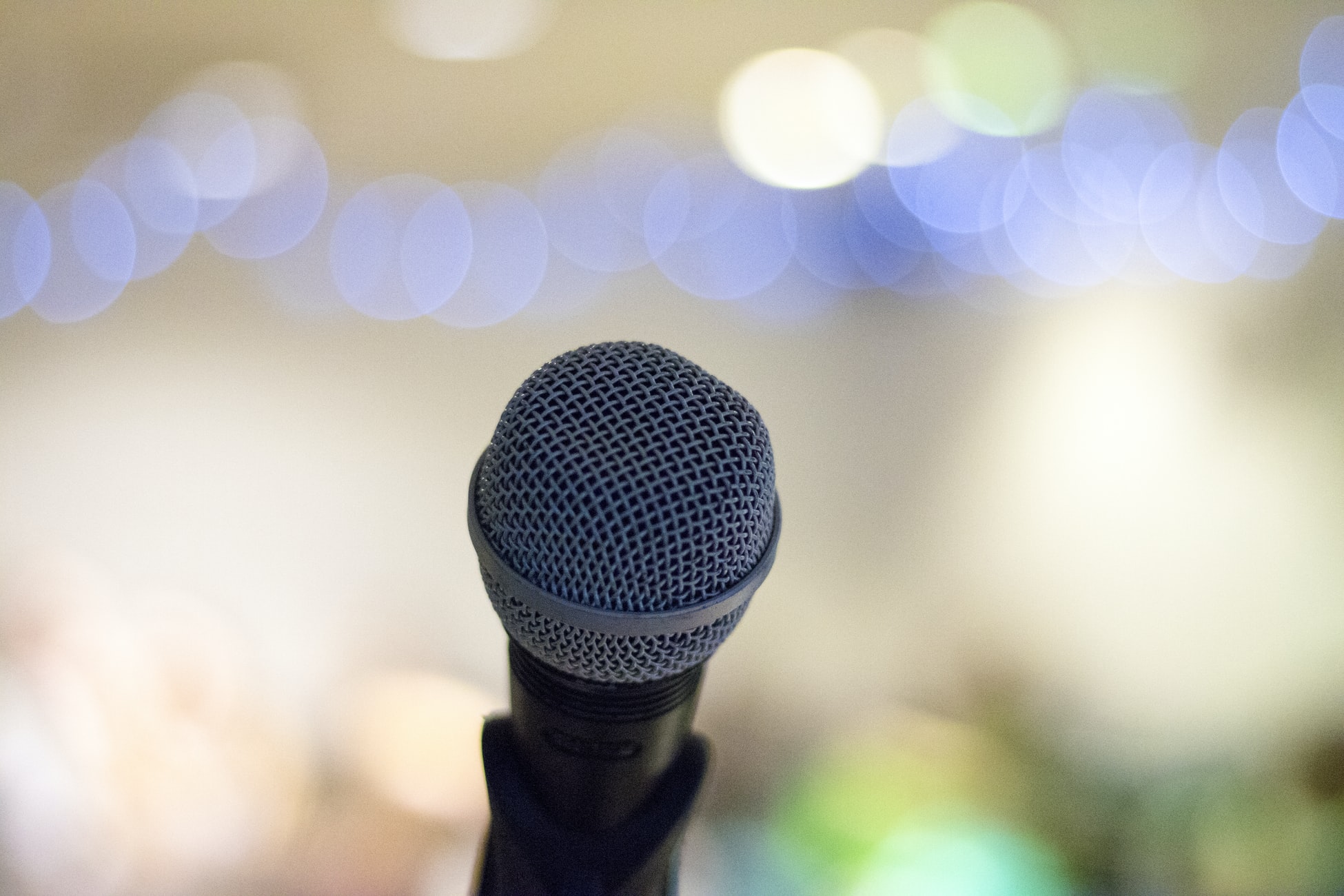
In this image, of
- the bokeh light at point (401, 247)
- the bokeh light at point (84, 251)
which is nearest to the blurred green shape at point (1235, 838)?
the bokeh light at point (401, 247)

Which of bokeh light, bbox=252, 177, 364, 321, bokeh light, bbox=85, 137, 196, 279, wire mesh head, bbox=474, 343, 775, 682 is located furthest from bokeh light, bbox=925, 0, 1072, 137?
wire mesh head, bbox=474, 343, 775, 682

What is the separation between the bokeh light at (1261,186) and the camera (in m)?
1.78

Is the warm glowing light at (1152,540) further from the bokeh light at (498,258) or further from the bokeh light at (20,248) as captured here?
the bokeh light at (20,248)

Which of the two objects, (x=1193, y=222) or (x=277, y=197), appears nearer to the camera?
(x=277, y=197)

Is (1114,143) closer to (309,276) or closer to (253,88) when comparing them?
(309,276)

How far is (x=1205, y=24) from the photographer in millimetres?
2008

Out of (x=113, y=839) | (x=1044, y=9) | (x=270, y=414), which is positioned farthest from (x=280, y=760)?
(x=1044, y=9)

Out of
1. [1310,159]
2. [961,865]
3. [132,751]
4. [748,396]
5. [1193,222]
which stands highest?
[1310,159]

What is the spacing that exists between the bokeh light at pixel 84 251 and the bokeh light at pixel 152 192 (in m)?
0.02

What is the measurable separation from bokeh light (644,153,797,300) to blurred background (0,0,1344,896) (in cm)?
1

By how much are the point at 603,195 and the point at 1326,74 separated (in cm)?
159

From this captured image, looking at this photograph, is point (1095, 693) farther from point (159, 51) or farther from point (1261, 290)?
point (159, 51)

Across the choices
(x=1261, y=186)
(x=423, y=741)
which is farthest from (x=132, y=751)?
(x=1261, y=186)

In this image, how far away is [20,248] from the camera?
158 centimetres
